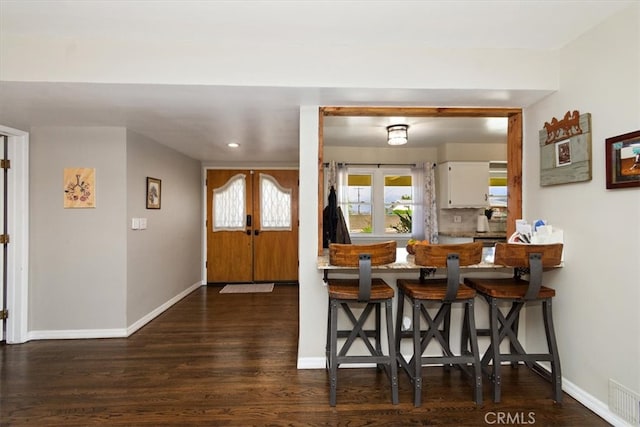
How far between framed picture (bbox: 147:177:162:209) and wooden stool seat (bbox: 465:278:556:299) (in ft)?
11.1

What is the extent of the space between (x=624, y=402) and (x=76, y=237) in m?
4.45

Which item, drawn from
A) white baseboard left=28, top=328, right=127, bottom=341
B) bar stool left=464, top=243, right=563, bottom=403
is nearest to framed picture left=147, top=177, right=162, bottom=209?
white baseboard left=28, top=328, right=127, bottom=341

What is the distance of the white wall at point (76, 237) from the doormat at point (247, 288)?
1963mm

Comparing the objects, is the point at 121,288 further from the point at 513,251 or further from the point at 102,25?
the point at 513,251

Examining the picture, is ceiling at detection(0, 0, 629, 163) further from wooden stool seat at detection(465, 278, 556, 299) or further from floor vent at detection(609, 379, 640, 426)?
floor vent at detection(609, 379, 640, 426)

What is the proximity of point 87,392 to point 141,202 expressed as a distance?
193cm

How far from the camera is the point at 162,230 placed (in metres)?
4.13

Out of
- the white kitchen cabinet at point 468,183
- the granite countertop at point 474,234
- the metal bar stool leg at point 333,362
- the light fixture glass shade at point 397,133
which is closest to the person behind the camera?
the metal bar stool leg at point 333,362

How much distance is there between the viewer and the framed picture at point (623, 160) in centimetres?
176

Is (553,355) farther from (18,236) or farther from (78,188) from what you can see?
(18,236)

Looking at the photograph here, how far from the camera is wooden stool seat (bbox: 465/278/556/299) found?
7.15ft

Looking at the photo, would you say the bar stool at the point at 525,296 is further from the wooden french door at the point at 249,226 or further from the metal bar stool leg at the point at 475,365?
the wooden french door at the point at 249,226

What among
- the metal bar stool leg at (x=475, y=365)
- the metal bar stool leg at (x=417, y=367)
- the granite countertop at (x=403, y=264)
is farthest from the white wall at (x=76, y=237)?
the metal bar stool leg at (x=475, y=365)

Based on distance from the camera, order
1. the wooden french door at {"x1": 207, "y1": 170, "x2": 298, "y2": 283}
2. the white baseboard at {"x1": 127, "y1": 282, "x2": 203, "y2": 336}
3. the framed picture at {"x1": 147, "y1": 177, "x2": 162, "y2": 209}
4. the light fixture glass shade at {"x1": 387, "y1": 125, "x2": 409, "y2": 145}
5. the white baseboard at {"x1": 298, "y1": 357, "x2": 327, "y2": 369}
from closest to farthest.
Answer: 1. the white baseboard at {"x1": 298, "y1": 357, "x2": 327, "y2": 369}
2. the white baseboard at {"x1": 127, "y1": 282, "x2": 203, "y2": 336}
3. the light fixture glass shade at {"x1": 387, "y1": 125, "x2": 409, "y2": 145}
4. the framed picture at {"x1": 147, "y1": 177, "x2": 162, "y2": 209}
5. the wooden french door at {"x1": 207, "y1": 170, "x2": 298, "y2": 283}
